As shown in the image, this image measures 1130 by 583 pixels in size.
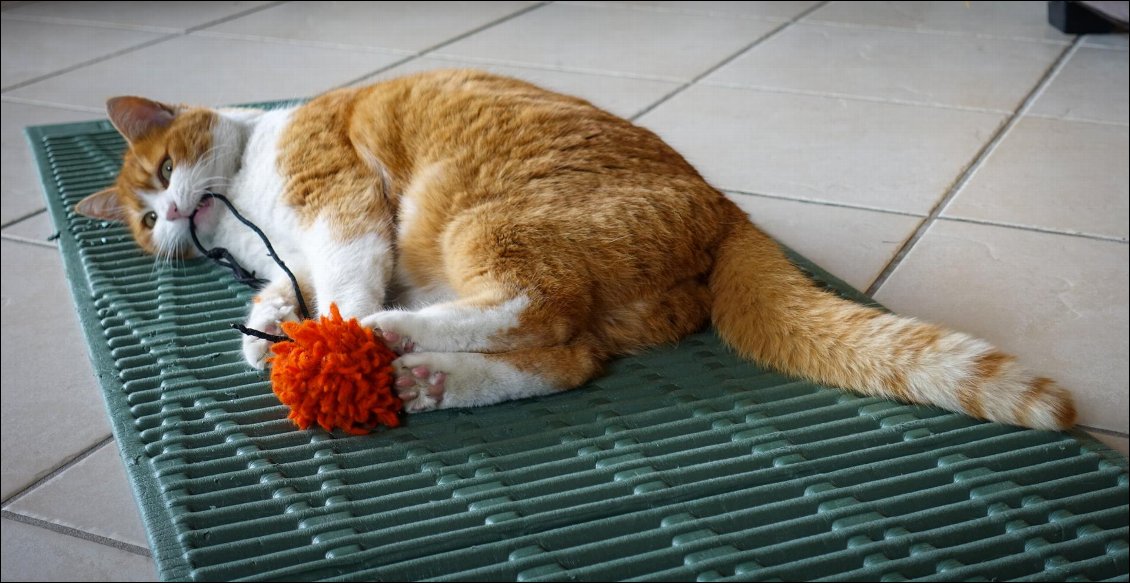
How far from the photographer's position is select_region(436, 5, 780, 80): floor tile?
420 cm

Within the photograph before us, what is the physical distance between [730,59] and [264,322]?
104 inches

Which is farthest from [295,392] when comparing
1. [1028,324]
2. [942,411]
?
[1028,324]

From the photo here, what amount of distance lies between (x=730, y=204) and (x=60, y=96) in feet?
9.39

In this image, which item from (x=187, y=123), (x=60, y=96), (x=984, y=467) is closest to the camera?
(x=984, y=467)

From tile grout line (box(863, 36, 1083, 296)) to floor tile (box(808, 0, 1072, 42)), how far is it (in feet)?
0.90

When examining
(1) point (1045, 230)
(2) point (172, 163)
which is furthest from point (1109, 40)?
(2) point (172, 163)

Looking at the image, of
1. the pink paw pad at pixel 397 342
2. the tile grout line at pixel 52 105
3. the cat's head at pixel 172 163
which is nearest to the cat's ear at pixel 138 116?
the cat's head at pixel 172 163

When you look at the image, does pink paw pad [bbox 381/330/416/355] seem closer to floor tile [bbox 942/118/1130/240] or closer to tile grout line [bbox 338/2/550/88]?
floor tile [bbox 942/118/1130/240]

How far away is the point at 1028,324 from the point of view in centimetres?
225

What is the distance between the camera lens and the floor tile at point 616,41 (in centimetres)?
420

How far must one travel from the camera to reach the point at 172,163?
7.81 feet

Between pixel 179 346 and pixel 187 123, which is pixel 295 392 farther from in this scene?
pixel 187 123

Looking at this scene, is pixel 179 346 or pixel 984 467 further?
pixel 179 346

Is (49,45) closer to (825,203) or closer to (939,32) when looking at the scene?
(825,203)
